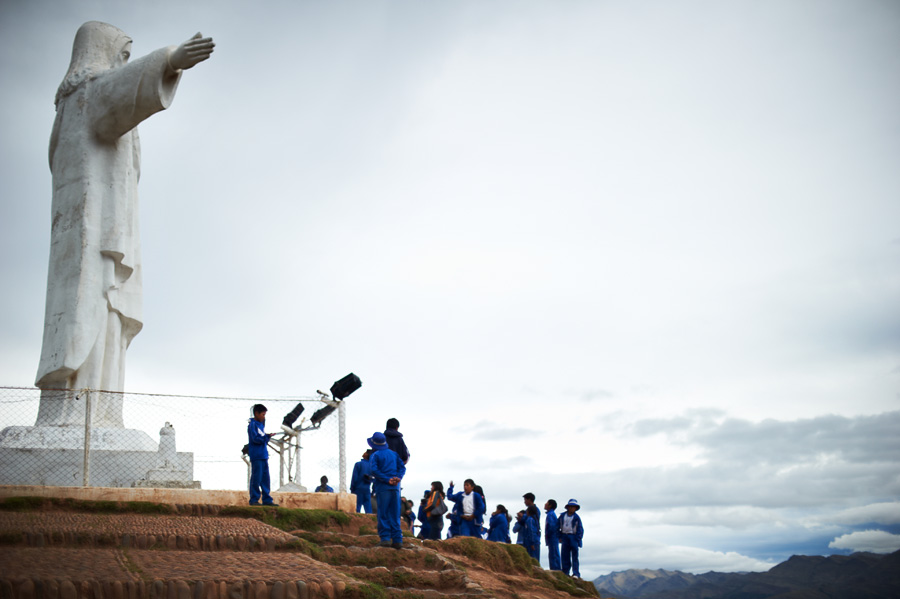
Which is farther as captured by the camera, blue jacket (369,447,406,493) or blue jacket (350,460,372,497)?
blue jacket (350,460,372,497)

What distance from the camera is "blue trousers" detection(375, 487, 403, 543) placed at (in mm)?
9945

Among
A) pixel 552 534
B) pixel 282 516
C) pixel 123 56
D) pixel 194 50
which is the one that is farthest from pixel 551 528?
pixel 123 56

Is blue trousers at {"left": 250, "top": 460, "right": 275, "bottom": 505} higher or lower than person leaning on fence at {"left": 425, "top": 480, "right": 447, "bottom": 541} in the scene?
higher

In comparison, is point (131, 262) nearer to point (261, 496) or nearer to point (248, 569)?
point (261, 496)

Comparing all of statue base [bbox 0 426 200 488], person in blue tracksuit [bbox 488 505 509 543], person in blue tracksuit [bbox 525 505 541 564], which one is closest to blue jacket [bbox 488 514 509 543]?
person in blue tracksuit [bbox 488 505 509 543]

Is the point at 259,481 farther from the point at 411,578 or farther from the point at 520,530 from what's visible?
the point at 520,530

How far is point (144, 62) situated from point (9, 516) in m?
7.23

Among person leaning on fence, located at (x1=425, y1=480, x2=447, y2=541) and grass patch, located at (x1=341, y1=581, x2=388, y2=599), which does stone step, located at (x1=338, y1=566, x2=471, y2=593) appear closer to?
grass patch, located at (x1=341, y1=581, x2=388, y2=599)

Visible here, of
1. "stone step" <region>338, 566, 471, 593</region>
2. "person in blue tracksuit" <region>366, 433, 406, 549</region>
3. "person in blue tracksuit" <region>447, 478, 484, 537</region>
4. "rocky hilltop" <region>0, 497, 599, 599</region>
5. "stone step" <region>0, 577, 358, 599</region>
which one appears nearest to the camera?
"stone step" <region>0, 577, 358, 599</region>

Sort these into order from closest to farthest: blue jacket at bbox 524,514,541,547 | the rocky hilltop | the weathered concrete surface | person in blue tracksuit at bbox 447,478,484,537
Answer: the rocky hilltop, the weathered concrete surface, person in blue tracksuit at bbox 447,478,484,537, blue jacket at bbox 524,514,541,547

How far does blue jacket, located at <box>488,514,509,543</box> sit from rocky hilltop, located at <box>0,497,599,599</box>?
3943 mm

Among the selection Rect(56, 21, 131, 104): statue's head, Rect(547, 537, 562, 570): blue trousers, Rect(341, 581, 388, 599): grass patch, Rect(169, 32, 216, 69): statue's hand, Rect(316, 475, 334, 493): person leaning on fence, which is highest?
Rect(56, 21, 131, 104): statue's head

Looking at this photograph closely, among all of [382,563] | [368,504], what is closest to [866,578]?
[368,504]

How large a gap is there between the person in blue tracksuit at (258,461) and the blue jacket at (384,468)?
5.01 ft
